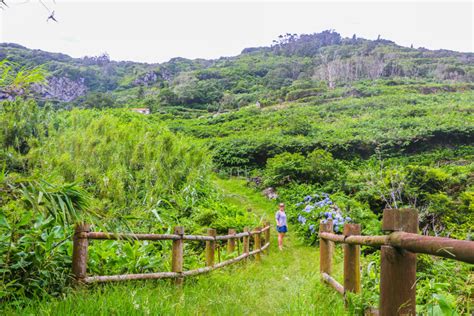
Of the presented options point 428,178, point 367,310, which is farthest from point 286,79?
point 367,310

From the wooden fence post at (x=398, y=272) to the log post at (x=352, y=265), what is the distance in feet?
3.93

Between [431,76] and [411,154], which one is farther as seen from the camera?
[431,76]

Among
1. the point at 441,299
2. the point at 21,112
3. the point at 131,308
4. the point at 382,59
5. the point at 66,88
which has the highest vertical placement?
the point at 382,59

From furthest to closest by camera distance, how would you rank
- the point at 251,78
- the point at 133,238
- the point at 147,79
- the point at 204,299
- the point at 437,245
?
the point at 147,79 < the point at 251,78 < the point at 204,299 < the point at 133,238 < the point at 437,245

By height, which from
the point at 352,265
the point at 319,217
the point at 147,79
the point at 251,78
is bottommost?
the point at 319,217

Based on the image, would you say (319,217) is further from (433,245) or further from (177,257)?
(433,245)

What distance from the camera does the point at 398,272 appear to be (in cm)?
177

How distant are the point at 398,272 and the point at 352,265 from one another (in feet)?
4.42

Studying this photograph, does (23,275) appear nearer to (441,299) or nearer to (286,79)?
(441,299)

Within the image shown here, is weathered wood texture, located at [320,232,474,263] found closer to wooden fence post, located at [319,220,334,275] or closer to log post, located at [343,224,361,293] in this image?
log post, located at [343,224,361,293]

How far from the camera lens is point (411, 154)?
66.7ft

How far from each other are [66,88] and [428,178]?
70468 millimetres

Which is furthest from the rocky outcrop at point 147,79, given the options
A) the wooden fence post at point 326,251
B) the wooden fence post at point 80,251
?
the wooden fence post at point 80,251

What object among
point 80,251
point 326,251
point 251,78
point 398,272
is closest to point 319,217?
point 326,251
